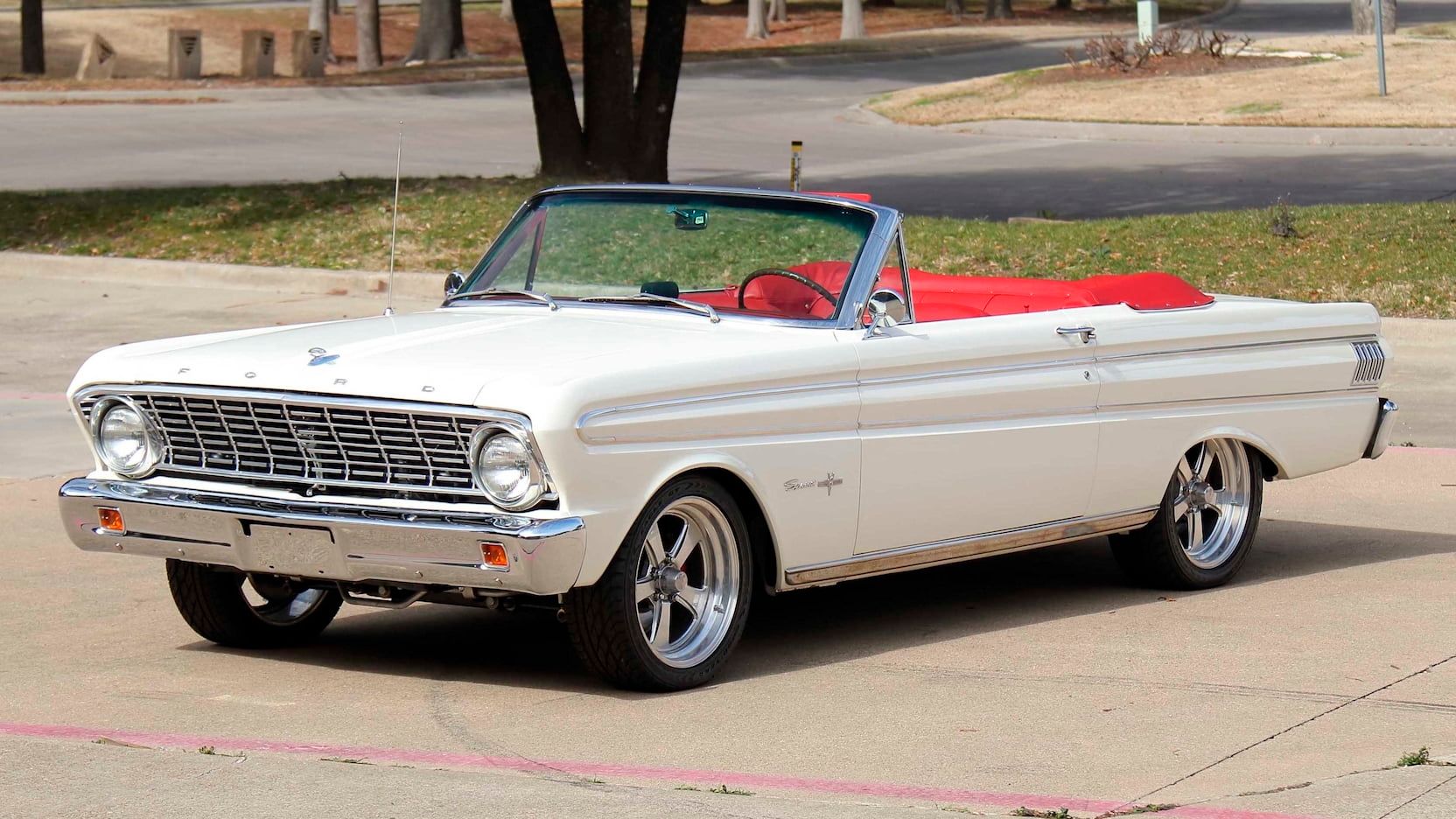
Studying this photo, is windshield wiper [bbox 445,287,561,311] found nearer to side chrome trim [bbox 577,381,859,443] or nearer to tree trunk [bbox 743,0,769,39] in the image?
side chrome trim [bbox 577,381,859,443]

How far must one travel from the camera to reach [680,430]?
6246 mm

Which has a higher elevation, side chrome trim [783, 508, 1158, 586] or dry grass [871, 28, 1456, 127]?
dry grass [871, 28, 1456, 127]

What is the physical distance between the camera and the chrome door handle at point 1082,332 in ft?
24.6

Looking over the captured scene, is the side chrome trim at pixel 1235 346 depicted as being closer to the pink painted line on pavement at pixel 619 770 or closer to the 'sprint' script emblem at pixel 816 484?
the 'sprint' script emblem at pixel 816 484

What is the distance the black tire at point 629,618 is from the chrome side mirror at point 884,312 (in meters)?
0.88

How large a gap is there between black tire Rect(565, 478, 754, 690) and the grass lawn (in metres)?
9.29

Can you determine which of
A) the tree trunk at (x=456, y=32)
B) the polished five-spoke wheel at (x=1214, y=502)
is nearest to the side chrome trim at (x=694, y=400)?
the polished five-spoke wheel at (x=1214, y=502)

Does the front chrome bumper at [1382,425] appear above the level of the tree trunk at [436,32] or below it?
below

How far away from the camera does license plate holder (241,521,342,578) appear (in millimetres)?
6121

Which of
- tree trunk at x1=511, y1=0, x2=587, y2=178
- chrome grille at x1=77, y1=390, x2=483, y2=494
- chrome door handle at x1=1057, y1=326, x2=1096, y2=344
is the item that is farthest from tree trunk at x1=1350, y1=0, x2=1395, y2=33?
chrome grille at x1=77, y1=390, x2=483, y2=494

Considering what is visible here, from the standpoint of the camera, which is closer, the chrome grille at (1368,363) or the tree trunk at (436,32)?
the chrome grille at (1368,363)

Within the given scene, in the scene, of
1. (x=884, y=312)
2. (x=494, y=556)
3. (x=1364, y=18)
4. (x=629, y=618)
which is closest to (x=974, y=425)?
(x=884, y=312)

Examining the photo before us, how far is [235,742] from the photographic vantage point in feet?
18.7

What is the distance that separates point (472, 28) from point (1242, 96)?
32.0 metres
